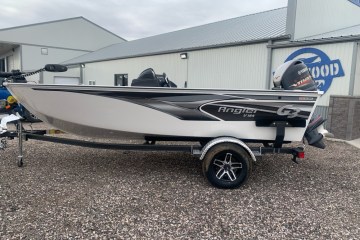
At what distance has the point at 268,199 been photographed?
355cm

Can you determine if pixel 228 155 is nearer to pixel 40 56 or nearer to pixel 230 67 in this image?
pixel 230 67

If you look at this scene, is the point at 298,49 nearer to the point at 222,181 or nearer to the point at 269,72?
the point at 269,72

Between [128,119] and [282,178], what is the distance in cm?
249

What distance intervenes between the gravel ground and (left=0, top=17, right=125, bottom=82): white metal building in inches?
835

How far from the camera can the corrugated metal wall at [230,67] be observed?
9.20 m

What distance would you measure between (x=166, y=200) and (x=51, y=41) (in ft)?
81.0

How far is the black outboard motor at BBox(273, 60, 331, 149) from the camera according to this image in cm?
415

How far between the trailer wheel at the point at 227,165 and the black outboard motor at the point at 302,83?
1088mm

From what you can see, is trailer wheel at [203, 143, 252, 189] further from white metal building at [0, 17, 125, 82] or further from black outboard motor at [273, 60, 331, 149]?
white metal building at [0, 17, 125, 82]

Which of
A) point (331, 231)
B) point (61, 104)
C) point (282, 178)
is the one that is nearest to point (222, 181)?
point (282, 178)

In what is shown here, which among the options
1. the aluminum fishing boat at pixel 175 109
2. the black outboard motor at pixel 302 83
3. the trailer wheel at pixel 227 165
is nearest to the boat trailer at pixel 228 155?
the trailer wheel at pixel 227 165

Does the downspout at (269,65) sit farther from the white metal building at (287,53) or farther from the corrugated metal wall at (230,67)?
the corrugated metal wall at (230,67)

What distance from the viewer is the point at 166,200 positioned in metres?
3.42

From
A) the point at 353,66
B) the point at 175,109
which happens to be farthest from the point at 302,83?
the point at 353,66
